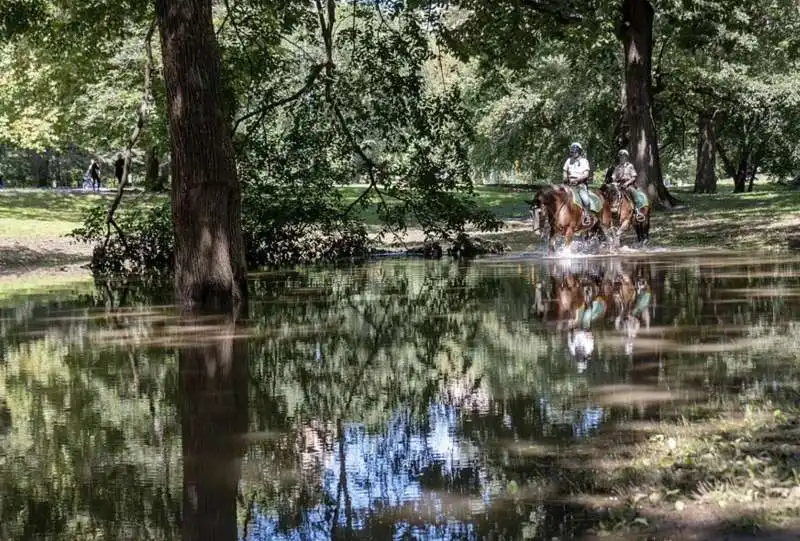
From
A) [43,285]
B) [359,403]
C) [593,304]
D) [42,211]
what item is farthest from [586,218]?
[42,211]

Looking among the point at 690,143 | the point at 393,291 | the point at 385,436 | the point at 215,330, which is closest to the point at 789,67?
the point at 690,143

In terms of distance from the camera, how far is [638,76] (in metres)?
30.5

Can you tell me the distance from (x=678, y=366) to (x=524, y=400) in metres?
1.62

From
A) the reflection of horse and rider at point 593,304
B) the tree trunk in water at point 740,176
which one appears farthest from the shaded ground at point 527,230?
the tree trunk in water at point 740,176

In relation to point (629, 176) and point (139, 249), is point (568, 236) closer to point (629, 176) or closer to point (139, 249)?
point (629, 176)

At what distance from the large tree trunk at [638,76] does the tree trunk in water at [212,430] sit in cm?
2240

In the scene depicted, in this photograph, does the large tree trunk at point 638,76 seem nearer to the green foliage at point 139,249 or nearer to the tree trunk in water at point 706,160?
the green foliage at point 139,249

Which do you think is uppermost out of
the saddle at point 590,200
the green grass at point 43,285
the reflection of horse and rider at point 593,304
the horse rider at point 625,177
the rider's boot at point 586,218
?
the horse rider at point 625,177

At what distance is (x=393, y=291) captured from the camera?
16.0 m

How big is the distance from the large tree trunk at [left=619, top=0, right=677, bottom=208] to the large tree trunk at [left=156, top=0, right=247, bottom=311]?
19507 mm

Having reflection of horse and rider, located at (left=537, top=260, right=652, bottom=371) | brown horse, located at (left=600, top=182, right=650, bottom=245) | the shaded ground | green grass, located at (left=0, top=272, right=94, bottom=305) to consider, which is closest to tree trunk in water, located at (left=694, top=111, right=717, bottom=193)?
the shaded ground

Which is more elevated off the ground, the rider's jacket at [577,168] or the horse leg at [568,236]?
the rider's jacket at [577,168]

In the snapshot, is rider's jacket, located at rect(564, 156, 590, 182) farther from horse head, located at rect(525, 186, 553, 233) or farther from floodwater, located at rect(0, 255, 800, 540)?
floodwater, located at rect(0, 255, 800, 540)

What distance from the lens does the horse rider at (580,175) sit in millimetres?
21831
